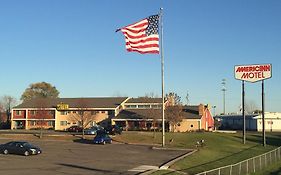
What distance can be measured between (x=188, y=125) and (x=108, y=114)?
16.3m

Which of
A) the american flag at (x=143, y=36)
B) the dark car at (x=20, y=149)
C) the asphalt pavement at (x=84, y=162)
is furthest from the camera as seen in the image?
the dark car at (x=20, y=149)

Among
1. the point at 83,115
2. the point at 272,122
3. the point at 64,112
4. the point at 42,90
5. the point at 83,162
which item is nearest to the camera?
the point at 83,162

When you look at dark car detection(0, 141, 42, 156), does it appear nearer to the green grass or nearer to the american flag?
the american flag

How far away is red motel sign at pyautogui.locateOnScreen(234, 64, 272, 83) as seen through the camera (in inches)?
2438

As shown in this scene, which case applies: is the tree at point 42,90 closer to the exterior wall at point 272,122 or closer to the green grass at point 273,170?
the exterior wall at point 272,122

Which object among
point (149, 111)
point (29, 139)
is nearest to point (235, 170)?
point (29, 139)

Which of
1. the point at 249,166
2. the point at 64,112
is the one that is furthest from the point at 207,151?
the point at 64,112

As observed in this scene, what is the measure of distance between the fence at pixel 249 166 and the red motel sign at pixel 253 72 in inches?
774

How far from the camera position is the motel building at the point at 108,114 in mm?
78688

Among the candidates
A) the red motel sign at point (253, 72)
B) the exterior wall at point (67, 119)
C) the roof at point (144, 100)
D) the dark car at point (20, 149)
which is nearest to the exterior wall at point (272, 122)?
the roof at point (144, 100)

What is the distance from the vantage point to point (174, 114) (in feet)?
246

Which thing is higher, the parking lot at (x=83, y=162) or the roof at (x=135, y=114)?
the roof at (x=135, y=114)

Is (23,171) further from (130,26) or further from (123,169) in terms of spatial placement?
(130,26)

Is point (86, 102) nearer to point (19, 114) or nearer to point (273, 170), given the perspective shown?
point (19, 114)
